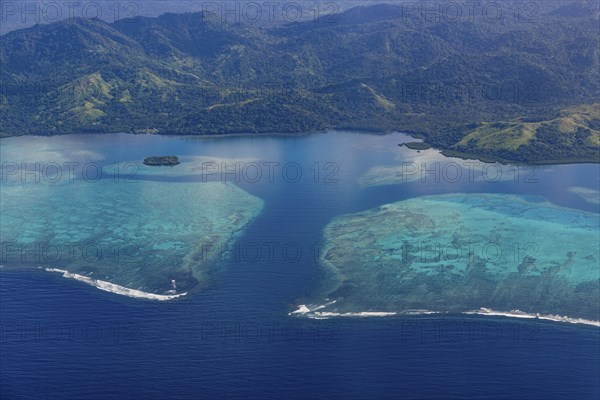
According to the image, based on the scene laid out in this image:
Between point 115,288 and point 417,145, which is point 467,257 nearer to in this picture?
point 115,288

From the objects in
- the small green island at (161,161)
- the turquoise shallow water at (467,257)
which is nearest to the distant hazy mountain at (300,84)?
the small green island at (161,161)

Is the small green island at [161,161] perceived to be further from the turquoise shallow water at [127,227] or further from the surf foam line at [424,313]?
the surf foam line at [424,313]

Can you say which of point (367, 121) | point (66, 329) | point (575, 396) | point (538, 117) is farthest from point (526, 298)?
point (367, 121)

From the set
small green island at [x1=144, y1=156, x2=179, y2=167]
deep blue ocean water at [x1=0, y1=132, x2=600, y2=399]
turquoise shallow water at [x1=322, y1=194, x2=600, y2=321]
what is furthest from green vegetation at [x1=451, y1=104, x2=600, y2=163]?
deep blue ocean water at [x1=0, y1=132, x2=600, y2=399]

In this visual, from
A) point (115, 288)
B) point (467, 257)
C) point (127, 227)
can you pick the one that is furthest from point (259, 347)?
point (127, 227)

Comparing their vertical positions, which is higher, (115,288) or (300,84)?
(300,84)

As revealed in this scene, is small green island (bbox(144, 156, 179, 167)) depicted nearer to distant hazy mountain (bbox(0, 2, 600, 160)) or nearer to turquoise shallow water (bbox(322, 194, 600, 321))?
distant hazy mountain (bbox(0, 2, 600, 160))
